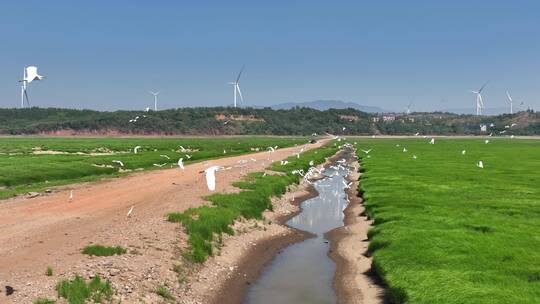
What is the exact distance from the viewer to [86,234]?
996 inches

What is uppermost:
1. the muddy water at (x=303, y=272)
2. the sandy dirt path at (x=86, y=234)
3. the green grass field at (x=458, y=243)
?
the sandy dirt path at (x=86, y=234)

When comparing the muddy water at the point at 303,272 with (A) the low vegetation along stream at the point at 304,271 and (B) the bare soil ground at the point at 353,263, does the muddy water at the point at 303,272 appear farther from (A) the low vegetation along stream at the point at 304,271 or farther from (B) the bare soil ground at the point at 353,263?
(B) the bare soil ground at the point at 353,263

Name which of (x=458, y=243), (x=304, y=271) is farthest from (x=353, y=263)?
(x=458, y=243)

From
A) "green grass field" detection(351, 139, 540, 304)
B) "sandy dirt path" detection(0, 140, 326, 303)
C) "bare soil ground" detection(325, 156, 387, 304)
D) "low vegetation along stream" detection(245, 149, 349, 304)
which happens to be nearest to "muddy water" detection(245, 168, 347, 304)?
"low vegetation along stream" detection(245, 149, 349, 304)

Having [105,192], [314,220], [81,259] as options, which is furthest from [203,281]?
[105,192]

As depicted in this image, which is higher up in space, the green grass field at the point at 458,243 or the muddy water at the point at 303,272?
the green grass field at the point at 458,243

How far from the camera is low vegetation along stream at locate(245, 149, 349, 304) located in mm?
22328

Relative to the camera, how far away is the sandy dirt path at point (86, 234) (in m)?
18.7

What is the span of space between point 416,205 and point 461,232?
11.5 m

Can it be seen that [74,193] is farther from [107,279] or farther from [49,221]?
[107,279]

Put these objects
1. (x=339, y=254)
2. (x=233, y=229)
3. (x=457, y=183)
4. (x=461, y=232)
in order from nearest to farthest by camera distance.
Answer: (x=461, y=232) → (x=339, y=254) → (x=233, y=229) → (x=457, y=183)

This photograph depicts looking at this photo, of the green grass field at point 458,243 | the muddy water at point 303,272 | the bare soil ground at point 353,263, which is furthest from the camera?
the muddy water at point 303,272

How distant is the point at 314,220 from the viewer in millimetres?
40750

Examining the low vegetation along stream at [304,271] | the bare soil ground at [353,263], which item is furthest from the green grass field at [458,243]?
the low vegetation along stream at [304,271]
